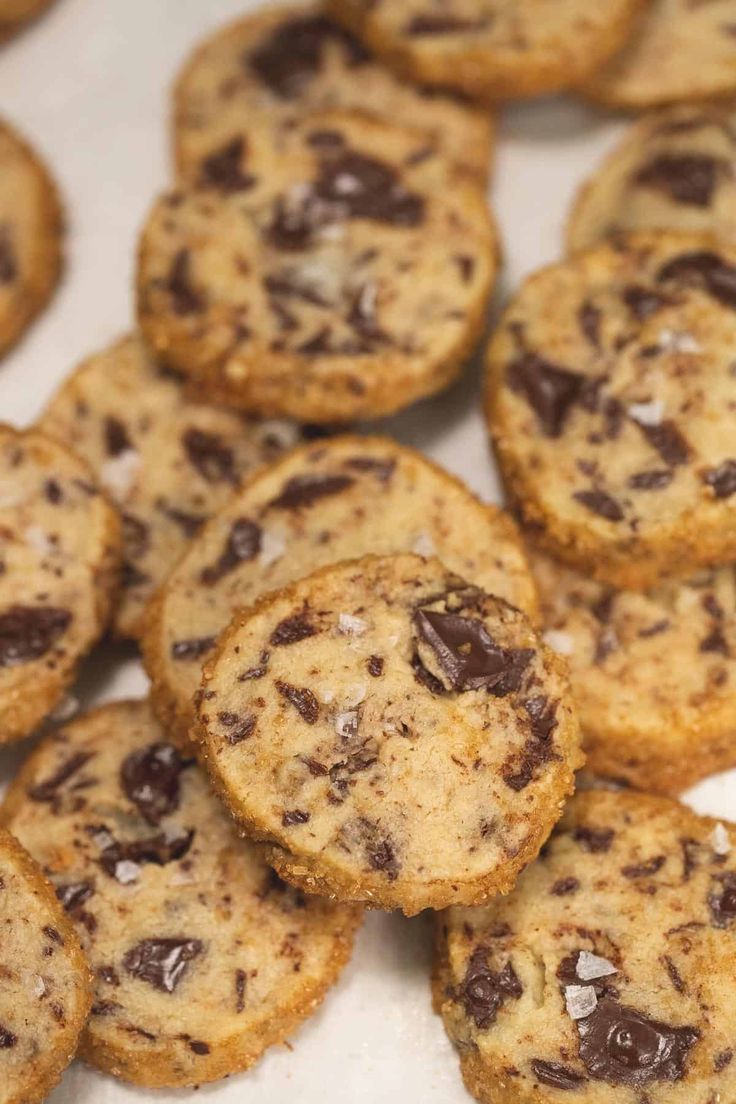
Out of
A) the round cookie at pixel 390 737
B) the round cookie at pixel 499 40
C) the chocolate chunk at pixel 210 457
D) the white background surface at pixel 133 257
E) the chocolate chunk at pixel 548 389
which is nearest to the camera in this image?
the round cookie at pixel 390 737

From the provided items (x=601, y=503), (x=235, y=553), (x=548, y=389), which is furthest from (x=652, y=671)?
(x=235, y=553)

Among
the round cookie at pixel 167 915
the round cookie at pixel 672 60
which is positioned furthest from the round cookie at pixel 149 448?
the round cookie at pixel 672 60

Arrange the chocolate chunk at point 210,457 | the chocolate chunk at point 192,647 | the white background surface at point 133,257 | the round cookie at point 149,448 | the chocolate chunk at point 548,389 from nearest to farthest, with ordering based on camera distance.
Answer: the white background surface at point 133,257
the chocolate chunk at point 192,647
the chocolate chunk at point 548,389
the round cookie at point 149,448
the chocolate chunk at point 210,457

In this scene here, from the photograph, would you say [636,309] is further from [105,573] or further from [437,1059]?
[437,1059]

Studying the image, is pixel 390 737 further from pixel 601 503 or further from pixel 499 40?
pixel 499 40

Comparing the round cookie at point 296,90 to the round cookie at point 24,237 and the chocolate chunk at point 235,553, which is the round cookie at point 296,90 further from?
the chocolate chunk at point 235,553

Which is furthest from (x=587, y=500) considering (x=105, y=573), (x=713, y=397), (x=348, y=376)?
(x=105, y=573)
